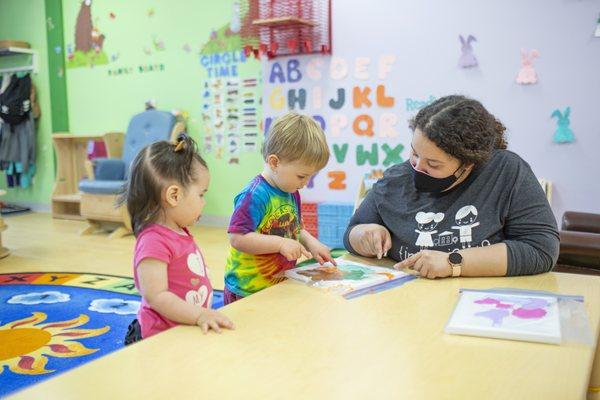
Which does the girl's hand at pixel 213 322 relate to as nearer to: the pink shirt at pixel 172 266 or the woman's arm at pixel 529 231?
the pink shirt at pixel 172 266

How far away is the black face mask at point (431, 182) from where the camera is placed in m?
1.39

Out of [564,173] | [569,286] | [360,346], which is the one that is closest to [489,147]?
[569,286]

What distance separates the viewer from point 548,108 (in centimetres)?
347

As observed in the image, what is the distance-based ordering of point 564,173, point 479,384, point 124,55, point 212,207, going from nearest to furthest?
point 479,384
point 564,173
point 212,207
point 124,55

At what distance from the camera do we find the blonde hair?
143 cm

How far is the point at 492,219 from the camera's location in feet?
4.44

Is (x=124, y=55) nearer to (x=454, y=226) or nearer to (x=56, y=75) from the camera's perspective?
(x=56, y=75)

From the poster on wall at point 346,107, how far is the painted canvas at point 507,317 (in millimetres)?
2915

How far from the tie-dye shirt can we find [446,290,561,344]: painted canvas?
0.55 metres

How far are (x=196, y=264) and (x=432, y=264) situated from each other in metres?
0.54

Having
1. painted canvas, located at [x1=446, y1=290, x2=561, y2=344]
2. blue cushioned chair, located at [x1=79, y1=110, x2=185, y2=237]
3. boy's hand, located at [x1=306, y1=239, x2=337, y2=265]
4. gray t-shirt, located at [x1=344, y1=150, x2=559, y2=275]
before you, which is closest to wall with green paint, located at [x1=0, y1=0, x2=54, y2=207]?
blue cushioned chair, located at [x1=79, y1=110, x2=185, y2=237]

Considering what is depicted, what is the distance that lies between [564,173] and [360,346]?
308cm

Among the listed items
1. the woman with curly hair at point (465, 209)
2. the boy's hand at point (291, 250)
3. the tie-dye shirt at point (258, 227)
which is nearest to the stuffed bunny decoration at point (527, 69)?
the woman with curly hair at point (465, 209)

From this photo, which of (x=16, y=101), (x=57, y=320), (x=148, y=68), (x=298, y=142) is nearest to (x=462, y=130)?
(x=298, y=142)
